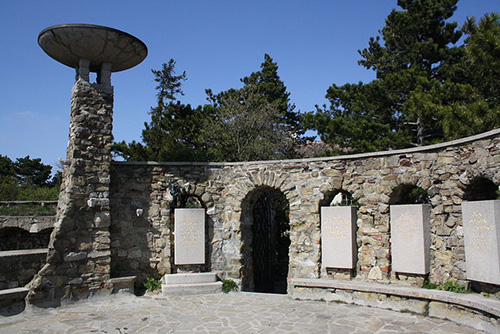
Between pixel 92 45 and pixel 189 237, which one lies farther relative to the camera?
pixel 189 237

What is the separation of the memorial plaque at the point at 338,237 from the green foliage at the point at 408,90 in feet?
16.1

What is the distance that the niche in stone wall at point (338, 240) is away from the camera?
26.9ft

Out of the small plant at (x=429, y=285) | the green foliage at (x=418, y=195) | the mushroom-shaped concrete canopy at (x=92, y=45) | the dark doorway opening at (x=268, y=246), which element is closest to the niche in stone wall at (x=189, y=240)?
the dark doorway opening at (x=268, y=246)

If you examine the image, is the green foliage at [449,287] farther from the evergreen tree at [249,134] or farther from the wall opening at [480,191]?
the evergreen tree at [249,134]

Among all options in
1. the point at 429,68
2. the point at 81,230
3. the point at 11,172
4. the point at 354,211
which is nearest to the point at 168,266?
the point at 81,230

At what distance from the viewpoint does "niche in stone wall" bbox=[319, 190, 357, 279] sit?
26.9 feet

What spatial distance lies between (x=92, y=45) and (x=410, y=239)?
7.56m

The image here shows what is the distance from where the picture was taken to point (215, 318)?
6988 millimetres

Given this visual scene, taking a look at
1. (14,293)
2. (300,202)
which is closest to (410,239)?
(300,202)

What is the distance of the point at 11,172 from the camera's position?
1248 inches

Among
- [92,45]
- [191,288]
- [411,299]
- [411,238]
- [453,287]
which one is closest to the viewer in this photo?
[453,287]

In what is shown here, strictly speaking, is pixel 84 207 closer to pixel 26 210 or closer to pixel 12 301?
pixel 12 301

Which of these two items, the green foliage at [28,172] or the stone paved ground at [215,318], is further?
the green foliage at [28,172]

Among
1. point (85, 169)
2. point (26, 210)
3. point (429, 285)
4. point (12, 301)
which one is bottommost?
point (12, 301)
